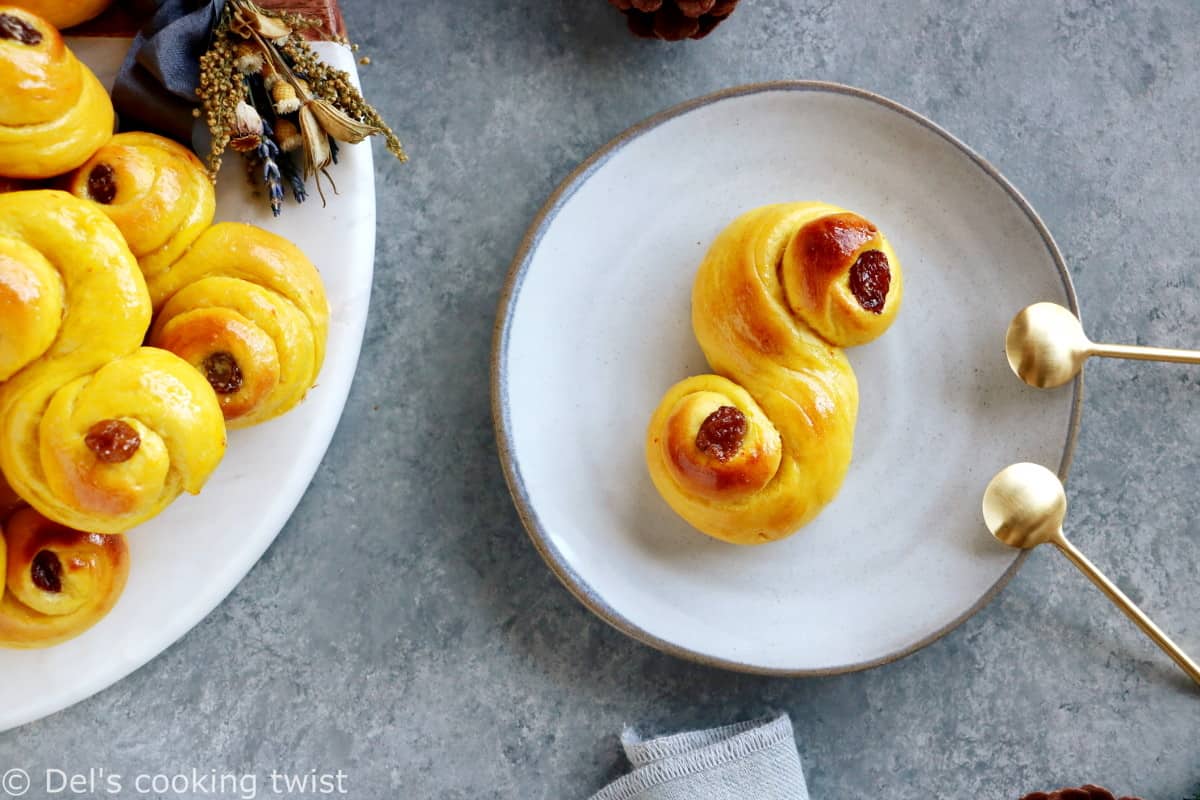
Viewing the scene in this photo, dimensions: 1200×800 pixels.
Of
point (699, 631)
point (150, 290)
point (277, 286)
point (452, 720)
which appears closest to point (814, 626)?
point (699, 631)

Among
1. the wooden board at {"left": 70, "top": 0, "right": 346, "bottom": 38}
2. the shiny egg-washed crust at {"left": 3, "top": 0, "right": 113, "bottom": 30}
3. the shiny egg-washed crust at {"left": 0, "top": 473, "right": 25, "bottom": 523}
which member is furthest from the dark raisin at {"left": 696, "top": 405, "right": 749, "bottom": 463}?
the shiny egg-washed crust at {"left": 3, "top": 0, "right": 113, "bottom": 30}

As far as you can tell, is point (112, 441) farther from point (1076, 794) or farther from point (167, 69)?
point (1076, 794)

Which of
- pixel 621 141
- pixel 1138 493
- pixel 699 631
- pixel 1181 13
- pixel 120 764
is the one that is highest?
→ pixel 1181 13

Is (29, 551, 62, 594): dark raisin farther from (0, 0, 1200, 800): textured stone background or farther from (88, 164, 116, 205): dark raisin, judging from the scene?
(88, 164, 116, 205): dark raisin

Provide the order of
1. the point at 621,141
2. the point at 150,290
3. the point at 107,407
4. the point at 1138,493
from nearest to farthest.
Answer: the point at 107,407 < the point at 150,290 < the point at 621,141 < the point at 1138,493

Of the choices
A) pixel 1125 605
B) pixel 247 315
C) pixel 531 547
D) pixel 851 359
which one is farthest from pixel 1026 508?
pixel 247 315

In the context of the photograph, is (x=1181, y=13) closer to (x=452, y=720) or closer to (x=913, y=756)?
(x=913, y=756)

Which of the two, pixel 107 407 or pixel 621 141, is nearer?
pixel 107 407
